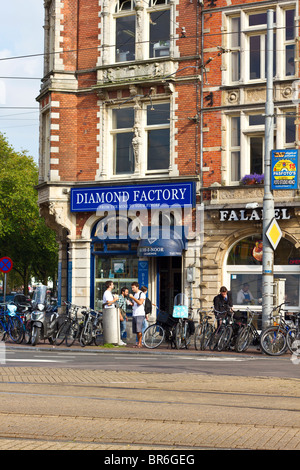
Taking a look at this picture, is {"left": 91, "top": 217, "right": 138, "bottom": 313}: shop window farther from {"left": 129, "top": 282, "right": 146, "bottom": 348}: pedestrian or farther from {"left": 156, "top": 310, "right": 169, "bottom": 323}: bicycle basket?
{"left": 156, "top": 310, "right": 169, "bottom": 323}: bicycle basket

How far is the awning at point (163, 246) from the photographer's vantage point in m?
25.7

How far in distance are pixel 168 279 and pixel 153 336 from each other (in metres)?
6.02

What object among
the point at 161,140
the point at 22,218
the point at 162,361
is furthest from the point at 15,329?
the point at 22,218

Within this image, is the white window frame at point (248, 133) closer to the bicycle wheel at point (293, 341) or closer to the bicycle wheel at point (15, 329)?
the bicycle wheel at point (293, 341)

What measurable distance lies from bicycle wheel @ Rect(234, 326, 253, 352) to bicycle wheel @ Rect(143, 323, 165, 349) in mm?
2194

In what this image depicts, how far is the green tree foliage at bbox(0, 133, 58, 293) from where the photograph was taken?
52.0 meters

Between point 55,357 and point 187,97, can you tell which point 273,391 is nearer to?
point 55,357

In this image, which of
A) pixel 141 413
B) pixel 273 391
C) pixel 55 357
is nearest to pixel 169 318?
A: pixel 55 357

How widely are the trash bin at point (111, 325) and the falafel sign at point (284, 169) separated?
18.4ft

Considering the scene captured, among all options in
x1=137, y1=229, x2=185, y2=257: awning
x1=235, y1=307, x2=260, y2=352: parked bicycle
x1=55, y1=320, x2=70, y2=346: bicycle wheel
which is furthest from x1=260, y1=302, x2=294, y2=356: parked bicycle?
x1=137, y1=229, x2=185, y2=257: awning

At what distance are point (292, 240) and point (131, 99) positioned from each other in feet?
24.4

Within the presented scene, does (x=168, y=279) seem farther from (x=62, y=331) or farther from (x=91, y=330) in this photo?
(x=62, y=331)

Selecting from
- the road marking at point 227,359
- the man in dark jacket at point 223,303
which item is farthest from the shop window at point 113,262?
the road marking at point 227,359

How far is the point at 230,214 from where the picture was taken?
25125mm
